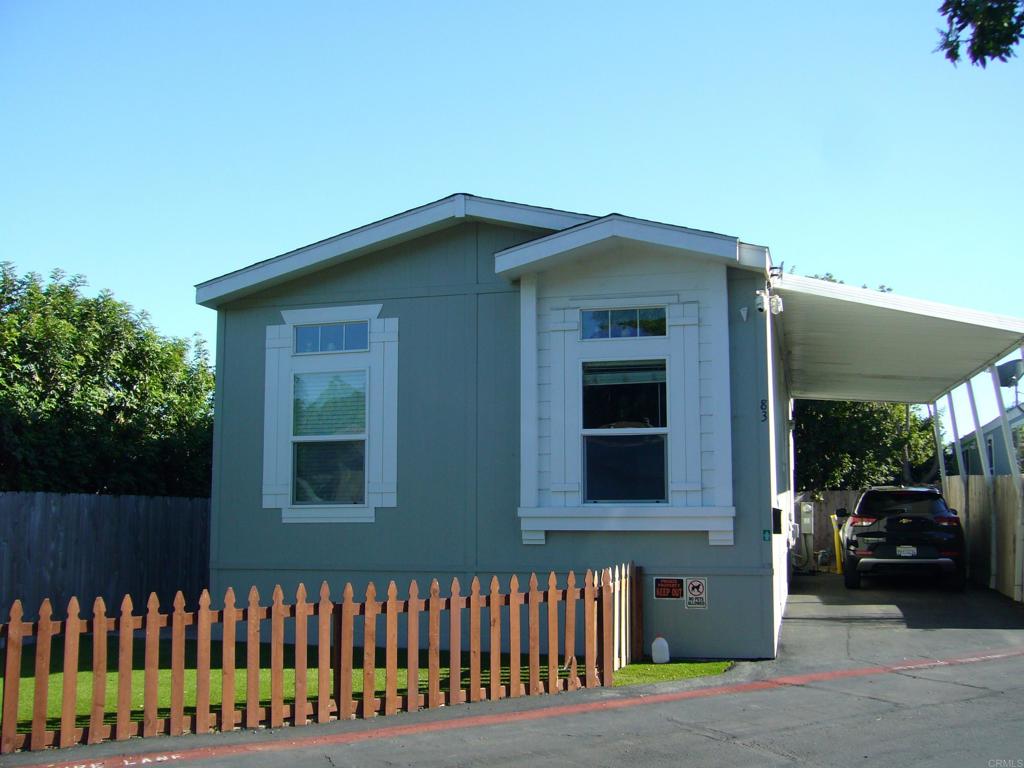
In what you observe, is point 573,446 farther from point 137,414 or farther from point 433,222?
point 137,414

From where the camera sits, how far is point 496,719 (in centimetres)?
781

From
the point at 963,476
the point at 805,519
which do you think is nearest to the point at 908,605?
the point at 963,476

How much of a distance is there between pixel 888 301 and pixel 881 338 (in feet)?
8.27

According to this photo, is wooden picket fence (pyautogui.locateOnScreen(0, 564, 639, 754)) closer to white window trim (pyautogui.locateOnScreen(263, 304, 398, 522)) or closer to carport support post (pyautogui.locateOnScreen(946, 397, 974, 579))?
white window trim (pyautogui.locateOnScreen(263, 304, 398, 522))

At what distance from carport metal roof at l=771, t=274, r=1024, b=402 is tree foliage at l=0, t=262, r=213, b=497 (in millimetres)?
9799

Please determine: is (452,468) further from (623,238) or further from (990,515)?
(990,515)

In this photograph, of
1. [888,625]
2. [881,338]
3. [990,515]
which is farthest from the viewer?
[990,515]

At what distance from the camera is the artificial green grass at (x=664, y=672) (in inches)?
365

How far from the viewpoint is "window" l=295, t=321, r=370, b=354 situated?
1179 cm

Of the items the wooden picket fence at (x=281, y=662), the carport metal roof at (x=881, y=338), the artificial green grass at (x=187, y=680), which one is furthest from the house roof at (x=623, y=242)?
the artificial green grass at (x=187, y=680)

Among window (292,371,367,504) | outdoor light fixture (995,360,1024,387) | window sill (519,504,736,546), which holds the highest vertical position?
outdoor light fixture (995,360,1024,387)

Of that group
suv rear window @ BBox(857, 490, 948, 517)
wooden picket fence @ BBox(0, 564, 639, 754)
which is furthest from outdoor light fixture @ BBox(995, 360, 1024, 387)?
wooden picket fence @ BBox(0, 564, 639, 754)

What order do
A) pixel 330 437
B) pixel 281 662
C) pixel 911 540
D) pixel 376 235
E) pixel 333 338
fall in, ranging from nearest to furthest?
pixel 281 662 → pixel 376 235 → pixel 330 437 → pixel 333 338 → pixel 911 540

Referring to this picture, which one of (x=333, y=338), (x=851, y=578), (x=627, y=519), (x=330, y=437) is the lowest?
(x=851, y=578)
